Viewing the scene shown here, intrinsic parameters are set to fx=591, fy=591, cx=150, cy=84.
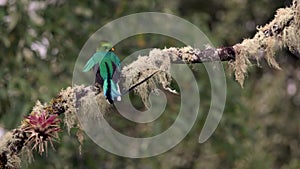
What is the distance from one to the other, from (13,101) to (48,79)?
0.50ft

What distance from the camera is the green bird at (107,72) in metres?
1.13

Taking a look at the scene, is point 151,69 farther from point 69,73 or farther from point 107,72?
point 69,73

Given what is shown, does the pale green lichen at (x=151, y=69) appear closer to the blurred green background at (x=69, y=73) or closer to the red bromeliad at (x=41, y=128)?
the red bromeliad at (x=41, y=128)

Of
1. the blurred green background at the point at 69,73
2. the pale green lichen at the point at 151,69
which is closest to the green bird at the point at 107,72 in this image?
the pale green lichen at the point at 151,69

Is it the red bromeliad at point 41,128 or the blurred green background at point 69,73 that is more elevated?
the blurred green background at point 69,73

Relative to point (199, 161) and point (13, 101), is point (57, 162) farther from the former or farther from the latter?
point (199, 161)

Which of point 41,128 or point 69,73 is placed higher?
point 69,73

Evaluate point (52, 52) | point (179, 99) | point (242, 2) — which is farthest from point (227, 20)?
point (52, 52)

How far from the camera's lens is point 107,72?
116 centimetres

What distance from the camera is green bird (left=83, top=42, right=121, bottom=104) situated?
1126mm

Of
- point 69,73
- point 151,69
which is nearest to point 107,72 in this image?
point 151,69

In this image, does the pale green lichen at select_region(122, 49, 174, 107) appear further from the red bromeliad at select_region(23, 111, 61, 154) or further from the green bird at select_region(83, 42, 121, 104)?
the red bromeliad at select_region(23, 111, 61, 154)

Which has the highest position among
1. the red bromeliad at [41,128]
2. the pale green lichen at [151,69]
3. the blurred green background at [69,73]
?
the blurred green background at [69,73]

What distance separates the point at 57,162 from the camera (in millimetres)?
2203
